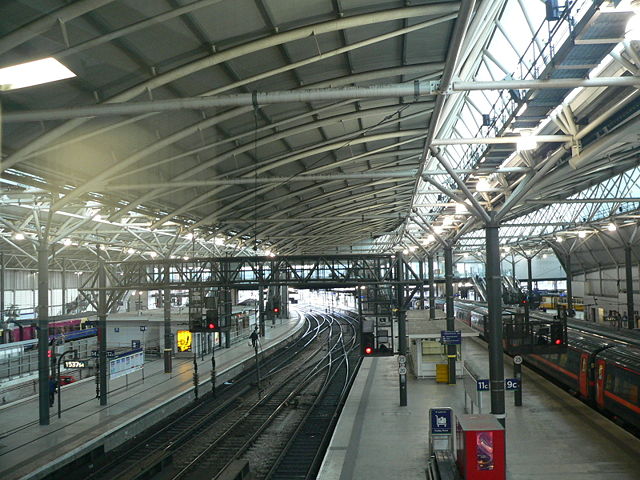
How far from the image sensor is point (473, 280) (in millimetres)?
43750

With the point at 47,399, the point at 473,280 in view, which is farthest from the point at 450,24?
the point at 473,280

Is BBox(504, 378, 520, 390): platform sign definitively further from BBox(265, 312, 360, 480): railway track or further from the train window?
BBox(265, 312, 360, 480): railway track

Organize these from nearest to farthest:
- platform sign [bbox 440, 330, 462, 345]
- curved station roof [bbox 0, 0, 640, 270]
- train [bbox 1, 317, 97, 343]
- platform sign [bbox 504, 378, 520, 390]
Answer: curved station roof [bbox 0, 0, 640, 270], platform sign [bbox 504, 378, 520, 390], platform sign [bbox 440, 330, 462, 345], train [bbox 1, 317, 97, 343]

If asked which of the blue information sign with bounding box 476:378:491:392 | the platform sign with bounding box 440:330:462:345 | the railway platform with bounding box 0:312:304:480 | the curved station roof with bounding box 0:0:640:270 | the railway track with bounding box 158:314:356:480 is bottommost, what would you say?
the railway track with bounding box 158:314:356:480

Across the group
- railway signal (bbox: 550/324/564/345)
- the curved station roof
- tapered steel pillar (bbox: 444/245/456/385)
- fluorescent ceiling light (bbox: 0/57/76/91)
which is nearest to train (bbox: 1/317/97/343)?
the curved station roof

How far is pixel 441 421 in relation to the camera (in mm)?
11891

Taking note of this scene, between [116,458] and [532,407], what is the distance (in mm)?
12883

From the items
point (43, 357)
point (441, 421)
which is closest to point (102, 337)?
point (43, 357)

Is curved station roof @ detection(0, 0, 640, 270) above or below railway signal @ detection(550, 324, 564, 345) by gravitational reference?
above

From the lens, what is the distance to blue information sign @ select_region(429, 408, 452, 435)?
1184 cm

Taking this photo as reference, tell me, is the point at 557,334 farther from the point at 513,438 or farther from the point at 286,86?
the point at 286,86

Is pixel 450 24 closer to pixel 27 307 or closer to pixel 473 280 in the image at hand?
pixel 473 280

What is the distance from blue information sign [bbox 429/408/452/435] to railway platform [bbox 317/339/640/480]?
0.91 m

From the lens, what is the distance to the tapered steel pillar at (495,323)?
556 inches
